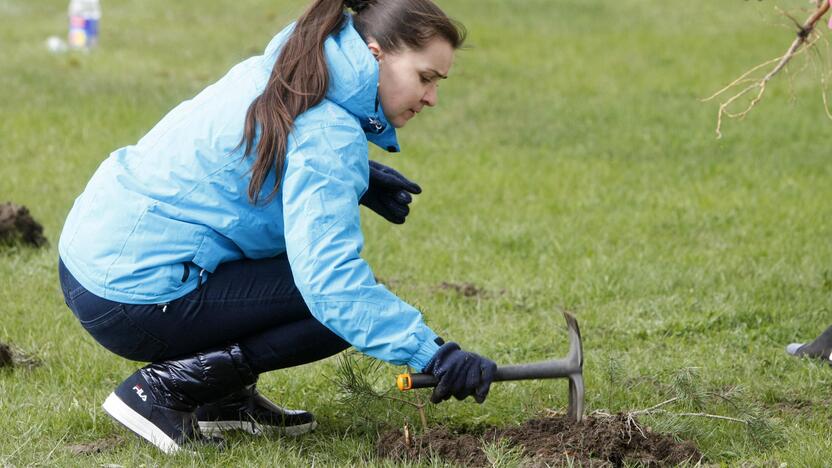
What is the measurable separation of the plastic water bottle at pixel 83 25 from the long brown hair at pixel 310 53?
928 cm

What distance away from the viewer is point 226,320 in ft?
11.0

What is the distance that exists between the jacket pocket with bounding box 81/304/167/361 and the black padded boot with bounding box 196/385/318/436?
0.32 metres

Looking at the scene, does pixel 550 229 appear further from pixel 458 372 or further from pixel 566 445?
pixel 458 372

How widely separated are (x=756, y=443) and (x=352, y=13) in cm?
181

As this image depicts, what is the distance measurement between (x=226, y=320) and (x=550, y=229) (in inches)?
136

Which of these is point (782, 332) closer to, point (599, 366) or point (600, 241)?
point (599, 366)

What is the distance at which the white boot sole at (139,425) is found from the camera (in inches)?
133

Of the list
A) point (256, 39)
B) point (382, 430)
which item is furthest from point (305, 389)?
point (256, 39)

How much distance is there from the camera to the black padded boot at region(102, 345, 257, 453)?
3.38 meters

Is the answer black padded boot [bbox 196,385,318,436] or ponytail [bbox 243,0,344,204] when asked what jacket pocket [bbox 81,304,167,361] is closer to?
black padded boot [bbox 196,385,318,436]

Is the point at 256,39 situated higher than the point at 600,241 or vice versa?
the point at 256,39

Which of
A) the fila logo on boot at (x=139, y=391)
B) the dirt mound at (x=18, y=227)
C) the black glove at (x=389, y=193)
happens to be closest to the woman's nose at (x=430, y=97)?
the black glove at (x=389, y=193)

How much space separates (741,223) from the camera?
675 centimetres

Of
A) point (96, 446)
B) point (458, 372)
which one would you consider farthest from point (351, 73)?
point (96, 446)
